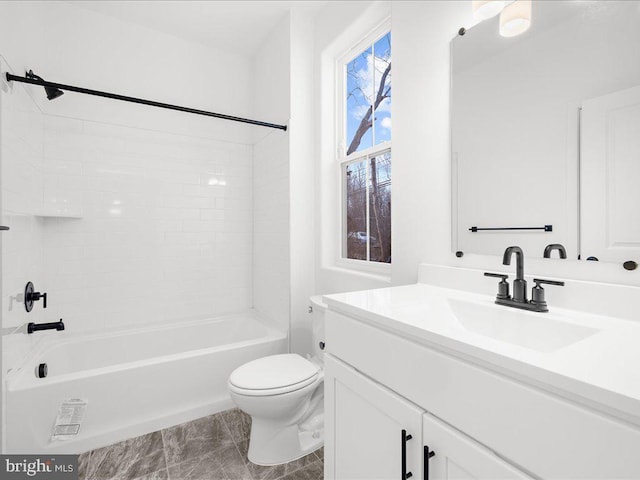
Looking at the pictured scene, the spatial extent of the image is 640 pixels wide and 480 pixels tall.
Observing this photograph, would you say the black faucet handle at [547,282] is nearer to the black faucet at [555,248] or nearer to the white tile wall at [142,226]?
the black faucet at [555,248]

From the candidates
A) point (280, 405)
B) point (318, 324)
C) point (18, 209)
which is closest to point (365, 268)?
point (318, 324)

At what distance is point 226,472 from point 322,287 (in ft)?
3.89

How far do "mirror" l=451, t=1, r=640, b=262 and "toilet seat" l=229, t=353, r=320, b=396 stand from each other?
982 millimetres

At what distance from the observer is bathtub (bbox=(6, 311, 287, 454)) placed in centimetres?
159

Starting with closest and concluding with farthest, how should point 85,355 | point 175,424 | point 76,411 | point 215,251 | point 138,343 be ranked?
point 76,411, point 175,424, point 85,355, point 138,343, point 215,251

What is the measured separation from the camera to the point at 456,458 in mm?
730

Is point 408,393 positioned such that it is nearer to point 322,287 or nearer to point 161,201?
point 322,287

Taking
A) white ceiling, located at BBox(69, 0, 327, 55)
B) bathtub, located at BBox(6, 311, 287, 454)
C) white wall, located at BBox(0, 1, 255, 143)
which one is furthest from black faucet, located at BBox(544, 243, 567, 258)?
white wall, located at BBox(0, 1, 255, 143)

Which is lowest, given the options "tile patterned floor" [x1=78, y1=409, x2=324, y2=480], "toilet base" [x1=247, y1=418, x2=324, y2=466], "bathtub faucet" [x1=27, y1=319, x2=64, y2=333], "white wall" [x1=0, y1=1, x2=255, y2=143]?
"tile patterned floor" [x1=78, y1=409, x2=324, y2=480]

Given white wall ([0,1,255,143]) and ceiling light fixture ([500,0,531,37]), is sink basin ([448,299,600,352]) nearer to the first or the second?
ceiling light fixture ([500,0,531,37])

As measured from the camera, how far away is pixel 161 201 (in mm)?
2570

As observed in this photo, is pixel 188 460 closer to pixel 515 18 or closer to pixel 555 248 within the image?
pixel 555 248

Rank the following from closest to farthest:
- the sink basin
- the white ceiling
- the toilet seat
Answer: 1. the sink basin
2. the toilet seat
3. the white ceiling

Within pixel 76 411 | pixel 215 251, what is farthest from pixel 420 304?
pixel 215 251
